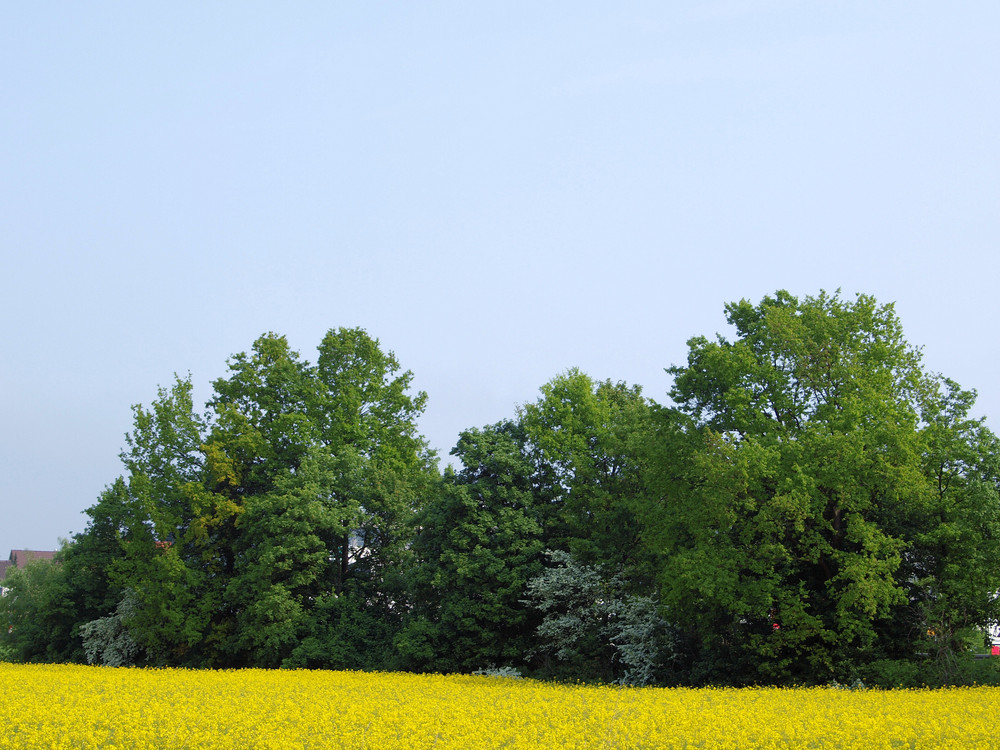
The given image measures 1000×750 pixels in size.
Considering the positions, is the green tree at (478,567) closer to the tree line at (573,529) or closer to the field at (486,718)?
the tree line at (573,529)

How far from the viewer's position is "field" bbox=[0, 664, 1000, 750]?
652 inches

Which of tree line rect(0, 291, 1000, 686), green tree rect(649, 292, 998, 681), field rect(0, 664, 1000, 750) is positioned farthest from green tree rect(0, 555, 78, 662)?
green tree rect(649, 292, 998, 681)

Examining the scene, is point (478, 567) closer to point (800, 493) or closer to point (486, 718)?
point (800, 493)

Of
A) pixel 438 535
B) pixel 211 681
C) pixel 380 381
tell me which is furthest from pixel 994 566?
pixel 380 381

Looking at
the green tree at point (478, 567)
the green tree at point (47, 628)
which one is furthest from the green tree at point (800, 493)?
the green tree at point (47, 628)

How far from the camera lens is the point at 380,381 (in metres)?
51.6

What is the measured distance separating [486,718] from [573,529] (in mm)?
20812

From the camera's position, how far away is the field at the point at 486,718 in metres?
16.6

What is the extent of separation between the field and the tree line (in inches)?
180

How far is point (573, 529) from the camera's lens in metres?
40.2

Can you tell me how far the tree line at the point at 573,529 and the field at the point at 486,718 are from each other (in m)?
4.56

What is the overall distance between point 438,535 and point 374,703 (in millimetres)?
17513

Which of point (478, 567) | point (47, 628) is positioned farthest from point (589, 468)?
point (47, 628)

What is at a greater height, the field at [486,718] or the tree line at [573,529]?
the tree line at [573,529]
